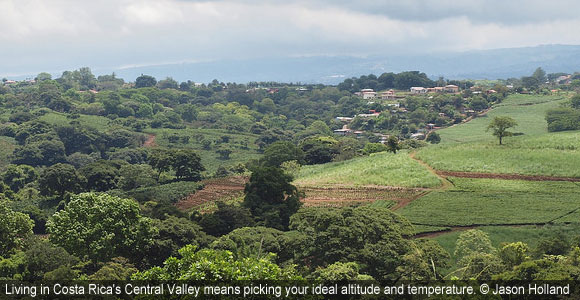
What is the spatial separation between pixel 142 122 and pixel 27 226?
7121 centimetres

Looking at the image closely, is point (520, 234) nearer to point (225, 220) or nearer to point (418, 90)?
point (225, 220)

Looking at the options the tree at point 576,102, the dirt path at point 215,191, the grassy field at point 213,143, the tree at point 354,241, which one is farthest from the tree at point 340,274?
the tree at point 576,102

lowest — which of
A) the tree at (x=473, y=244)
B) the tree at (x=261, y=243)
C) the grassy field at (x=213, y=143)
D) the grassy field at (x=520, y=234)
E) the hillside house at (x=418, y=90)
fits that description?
the grassy field at (x=213, y=143)

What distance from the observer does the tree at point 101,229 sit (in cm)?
2545

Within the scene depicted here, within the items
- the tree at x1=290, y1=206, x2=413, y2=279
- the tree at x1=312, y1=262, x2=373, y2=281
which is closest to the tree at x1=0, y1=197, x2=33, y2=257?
the tree at x1=290, y1=206, x2=413, y2=279

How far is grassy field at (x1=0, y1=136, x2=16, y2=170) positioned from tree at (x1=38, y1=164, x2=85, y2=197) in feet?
88.0

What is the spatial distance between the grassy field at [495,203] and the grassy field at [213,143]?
4269 centimetres

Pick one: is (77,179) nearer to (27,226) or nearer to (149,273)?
(27,226)

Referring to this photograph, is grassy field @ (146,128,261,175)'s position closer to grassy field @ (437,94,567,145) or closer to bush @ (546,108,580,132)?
grassy field @ (437,94,567,145)

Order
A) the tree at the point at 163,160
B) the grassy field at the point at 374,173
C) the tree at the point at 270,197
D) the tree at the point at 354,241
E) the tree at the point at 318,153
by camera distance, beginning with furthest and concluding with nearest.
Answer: the tree at the point at 318,153
the tree at the point at 163,160
the grassy field at the point at 374,173
the tree at the point at 270,197
the tree at the point at 354,241

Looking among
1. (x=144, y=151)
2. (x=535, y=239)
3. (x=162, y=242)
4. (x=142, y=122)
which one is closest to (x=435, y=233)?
(x=535, y=239)

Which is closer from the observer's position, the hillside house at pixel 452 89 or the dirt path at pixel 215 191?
the dirt path at pixel 215 191

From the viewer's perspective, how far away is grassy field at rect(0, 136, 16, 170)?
72.0 meters

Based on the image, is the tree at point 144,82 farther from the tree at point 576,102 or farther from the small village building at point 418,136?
the tree at point 576,102
